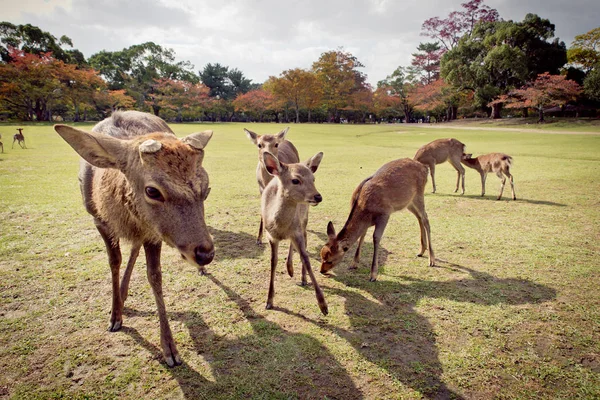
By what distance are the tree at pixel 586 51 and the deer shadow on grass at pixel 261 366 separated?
5027 centimetres

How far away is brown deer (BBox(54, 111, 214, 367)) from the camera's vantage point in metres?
2.36

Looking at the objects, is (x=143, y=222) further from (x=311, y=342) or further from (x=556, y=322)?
(x=556, y=322)

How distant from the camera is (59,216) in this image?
6.48m

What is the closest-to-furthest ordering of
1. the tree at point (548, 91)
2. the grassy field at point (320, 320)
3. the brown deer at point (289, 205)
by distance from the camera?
1. the grassy field at point (320, 320)
2. the brown deer at point (289, 205)
3. the tree at point (548, 91)

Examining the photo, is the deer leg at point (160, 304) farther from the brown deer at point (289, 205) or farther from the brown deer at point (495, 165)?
the brown deer at point (495, 165)

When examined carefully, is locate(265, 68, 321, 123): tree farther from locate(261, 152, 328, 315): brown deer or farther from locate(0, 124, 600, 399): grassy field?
locate(261, 152, 328, 315): brown deer

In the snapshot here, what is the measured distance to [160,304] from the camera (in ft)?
9.66

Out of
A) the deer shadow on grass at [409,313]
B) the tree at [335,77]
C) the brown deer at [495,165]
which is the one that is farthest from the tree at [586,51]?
the deer shadow on grass at [409,313]

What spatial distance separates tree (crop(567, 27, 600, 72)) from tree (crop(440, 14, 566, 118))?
3.59 ft

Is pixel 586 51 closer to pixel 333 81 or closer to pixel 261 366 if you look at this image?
pixel 333 81

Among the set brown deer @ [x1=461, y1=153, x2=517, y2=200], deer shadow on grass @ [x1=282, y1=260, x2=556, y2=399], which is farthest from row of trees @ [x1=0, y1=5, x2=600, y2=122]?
deer shadow on grass @ [x1=282, y1=260, x2=556, y2=399]

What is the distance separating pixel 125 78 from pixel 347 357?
61.3m

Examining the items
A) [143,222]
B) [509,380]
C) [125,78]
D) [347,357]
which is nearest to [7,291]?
[143,222]

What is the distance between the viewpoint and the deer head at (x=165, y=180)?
2340 mm
